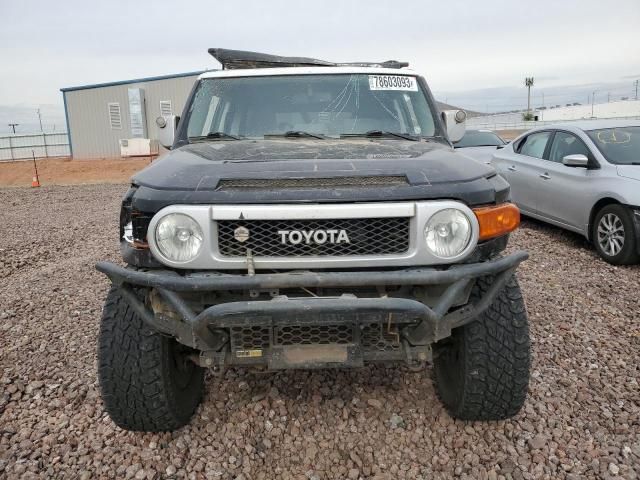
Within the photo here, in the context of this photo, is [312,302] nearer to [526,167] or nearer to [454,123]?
[454,123]

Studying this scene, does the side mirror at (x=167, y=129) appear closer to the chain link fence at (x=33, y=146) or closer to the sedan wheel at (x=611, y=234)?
the sedan wheel at (x=611, y=234)

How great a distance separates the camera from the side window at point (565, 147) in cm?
632

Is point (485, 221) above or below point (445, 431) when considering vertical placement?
above

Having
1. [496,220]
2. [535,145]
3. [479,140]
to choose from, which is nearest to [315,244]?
[496,220]

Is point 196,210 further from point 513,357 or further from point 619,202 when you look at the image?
point 619,202

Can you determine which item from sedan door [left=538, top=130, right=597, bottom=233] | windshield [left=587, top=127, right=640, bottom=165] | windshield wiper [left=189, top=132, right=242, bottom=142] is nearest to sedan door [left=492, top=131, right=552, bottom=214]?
sedan door [left=538, top=130, right=597, bottom=233]

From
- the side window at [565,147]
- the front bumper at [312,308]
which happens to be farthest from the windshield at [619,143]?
the front bumper at [312,308]

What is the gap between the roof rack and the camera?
410 cm

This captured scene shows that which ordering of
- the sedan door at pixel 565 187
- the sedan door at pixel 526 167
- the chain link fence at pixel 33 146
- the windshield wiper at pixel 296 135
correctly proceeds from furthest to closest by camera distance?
the chain link fence at pixel 33 146
the sedan door at pixel 526 167
the sedan door at pixel 565 187
the windshield wiper at pixel 296 135

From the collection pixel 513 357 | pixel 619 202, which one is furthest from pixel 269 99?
pixel 619 202

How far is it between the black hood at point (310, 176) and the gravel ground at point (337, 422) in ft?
4.22

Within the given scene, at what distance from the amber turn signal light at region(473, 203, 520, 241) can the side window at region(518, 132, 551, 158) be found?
5.27 metres

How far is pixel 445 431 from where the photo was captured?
276 cm

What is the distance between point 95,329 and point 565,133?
19.3 feet
